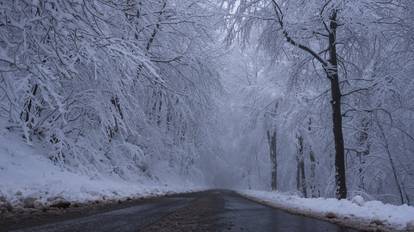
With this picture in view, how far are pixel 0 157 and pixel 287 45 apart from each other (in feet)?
36.4

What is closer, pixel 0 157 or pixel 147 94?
pixel 0 157

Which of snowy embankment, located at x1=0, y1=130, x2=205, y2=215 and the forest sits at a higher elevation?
the forest

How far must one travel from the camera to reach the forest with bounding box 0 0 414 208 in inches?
319

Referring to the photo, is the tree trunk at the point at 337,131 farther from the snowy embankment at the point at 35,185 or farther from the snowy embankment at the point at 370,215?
the snowy embankment at the point at 35,185

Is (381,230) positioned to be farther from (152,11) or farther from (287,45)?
(152,11)

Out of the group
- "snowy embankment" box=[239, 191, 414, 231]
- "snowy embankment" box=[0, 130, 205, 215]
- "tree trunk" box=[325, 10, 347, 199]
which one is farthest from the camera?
"tree trunk" box=[325, 10, 347, 199]

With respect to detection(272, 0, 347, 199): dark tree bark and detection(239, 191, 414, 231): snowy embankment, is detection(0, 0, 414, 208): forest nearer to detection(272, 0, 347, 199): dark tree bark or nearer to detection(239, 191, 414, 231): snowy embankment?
detection(272, 0, 347, 199): dark tree bark

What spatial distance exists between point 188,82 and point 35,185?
1333 cm

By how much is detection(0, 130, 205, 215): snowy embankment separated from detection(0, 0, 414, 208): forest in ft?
0.63

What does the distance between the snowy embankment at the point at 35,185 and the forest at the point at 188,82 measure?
19 cm

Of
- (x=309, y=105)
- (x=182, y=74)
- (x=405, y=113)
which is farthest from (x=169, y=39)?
(x=405, y=113)

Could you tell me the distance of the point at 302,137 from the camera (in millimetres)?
28391

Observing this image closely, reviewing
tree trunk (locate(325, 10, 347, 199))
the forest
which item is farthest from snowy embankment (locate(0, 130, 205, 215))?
tree trunk (locate(325, 10, 347, 199))

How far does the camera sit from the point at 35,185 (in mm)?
10891
